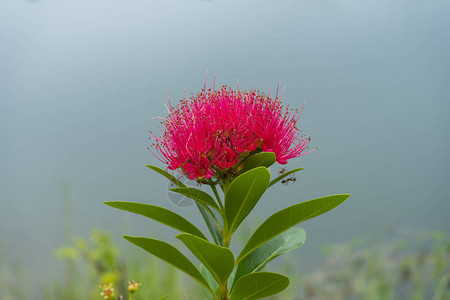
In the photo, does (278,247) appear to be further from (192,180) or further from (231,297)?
(192,180)

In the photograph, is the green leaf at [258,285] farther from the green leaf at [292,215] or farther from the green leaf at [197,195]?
the green leaf at [197,195]

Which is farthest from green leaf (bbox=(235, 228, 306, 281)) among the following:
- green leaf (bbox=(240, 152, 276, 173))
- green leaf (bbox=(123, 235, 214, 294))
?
green leaf (bbox=(240, 152, 276, 173))

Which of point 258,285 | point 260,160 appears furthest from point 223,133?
point 258,285

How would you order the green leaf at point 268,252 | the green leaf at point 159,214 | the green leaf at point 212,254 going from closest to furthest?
the green leaf at point 212,254 < the green leaf at point 159,214 < the green leaf at point 268,252

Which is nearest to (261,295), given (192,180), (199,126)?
(192,180)

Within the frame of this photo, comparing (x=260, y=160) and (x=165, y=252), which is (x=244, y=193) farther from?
(x=165, y=252)

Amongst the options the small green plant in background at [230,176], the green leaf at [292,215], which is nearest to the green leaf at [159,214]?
the small green plant in background at [230,176]
